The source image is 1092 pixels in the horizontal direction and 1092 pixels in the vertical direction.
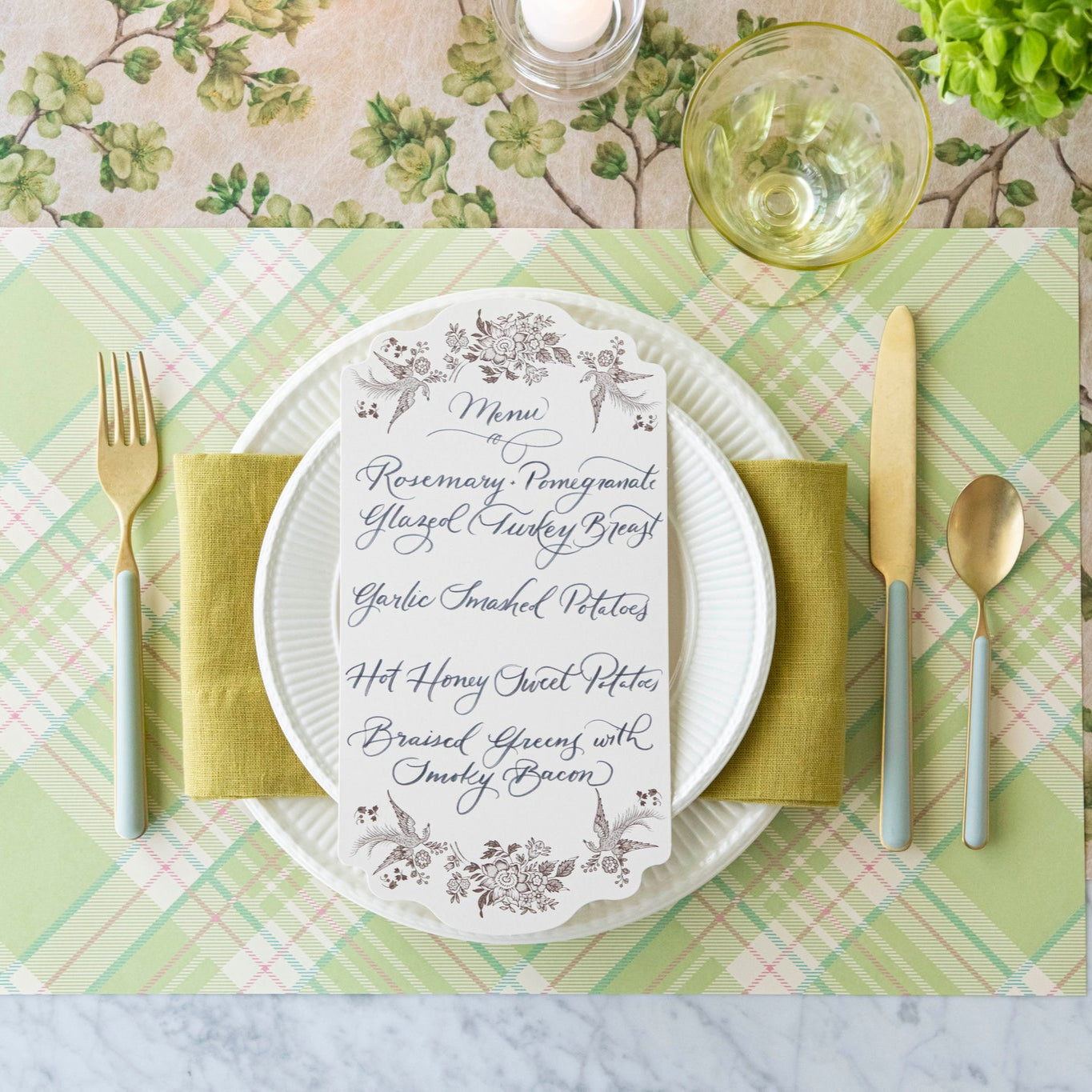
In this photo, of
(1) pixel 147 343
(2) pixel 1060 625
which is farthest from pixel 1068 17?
(1) pixel 147 343

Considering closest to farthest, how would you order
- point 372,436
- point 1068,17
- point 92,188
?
point 1068,17 < point 372,436 < point 92,188

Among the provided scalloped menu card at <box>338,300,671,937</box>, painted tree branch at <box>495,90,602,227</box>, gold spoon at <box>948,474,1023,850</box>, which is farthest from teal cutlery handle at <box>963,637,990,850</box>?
painted tree branch at <box>495,90,602,227</box>

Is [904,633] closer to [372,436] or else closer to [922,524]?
[922,524]

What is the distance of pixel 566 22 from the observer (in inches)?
29.4

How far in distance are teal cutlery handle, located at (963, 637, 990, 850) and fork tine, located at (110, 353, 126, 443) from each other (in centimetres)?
73

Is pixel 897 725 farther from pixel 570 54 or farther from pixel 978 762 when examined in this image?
pixel 570 54

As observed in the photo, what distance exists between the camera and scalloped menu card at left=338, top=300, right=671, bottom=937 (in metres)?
0.66

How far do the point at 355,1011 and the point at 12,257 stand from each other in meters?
0.70

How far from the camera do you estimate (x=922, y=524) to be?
775mm

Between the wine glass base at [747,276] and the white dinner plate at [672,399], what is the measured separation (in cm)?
10

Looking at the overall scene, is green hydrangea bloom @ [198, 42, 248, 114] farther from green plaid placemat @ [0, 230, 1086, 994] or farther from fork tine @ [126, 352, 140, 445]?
fork tine @ [126, 352, 140, 445]

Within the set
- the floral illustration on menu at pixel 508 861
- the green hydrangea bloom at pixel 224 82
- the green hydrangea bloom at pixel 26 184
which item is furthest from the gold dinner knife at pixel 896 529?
the green hydrangea bloom at pixel 26 184

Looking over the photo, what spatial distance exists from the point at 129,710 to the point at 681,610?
0.44m

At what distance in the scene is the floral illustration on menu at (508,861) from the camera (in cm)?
66
